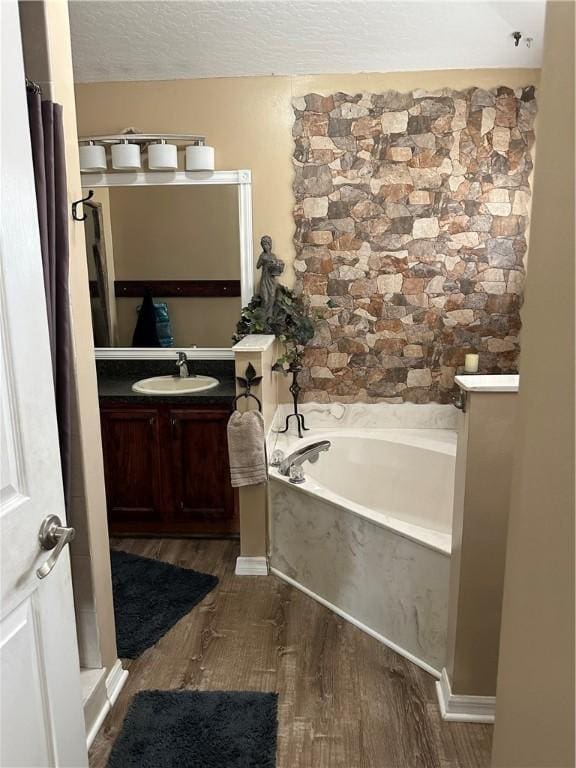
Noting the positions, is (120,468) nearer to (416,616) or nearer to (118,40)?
(416,616)

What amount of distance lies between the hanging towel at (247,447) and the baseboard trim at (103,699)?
0.97 meters

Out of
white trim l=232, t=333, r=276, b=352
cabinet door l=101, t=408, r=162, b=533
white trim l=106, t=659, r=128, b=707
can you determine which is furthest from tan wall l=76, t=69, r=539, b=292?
white trim l=106, t=659, r=128, b=707

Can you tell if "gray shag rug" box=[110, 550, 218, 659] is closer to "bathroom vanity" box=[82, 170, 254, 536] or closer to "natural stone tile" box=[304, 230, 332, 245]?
"bathroom vanity" box=[82, 170, 254, 536]

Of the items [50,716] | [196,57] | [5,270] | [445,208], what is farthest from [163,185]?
[50,716]

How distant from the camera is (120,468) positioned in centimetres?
335

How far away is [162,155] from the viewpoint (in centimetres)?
337

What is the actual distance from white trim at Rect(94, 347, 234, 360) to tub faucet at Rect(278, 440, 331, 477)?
2.68 ft

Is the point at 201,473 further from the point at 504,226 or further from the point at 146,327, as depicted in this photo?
the point at 504,226

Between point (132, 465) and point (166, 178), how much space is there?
1692 mm

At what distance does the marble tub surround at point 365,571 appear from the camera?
2311mm

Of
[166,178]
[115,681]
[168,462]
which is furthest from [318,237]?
[115,681]

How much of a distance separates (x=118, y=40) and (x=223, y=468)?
2.24m

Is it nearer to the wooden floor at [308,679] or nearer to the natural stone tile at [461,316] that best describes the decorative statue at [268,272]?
the natural stone tile at [461,316]

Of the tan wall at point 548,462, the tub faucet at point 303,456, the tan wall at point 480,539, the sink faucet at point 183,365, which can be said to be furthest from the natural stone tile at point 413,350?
the tan wall at point 548,462
